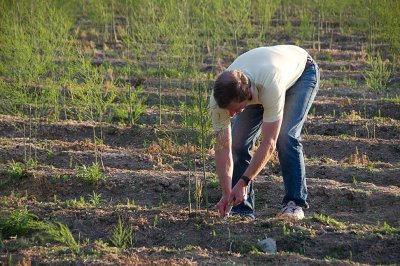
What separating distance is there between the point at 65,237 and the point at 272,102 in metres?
1.64

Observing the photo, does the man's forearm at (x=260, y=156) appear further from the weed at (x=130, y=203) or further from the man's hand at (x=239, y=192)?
the weed at (x=130, y=203)

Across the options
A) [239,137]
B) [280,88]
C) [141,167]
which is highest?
[280,88]

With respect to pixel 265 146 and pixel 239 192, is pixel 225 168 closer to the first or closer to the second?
pixel 239 192

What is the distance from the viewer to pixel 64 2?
51.8 ft

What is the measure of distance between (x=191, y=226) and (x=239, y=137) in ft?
2.37

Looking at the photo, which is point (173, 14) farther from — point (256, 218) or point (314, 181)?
point (256, 218)

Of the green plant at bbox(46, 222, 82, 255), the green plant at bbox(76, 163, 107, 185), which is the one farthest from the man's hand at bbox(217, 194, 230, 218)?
the green plant at bbox(76, 163, 107, 185)

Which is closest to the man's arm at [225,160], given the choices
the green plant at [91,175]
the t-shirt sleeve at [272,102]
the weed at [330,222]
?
the t-shirt sleeve at [272,102]

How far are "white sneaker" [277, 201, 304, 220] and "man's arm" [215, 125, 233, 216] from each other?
61 cm

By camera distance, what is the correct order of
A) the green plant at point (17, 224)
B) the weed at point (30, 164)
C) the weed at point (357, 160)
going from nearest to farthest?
the green plant at point (17, 224)
the weed at point (30, 164)
the weed at point (357, 160)

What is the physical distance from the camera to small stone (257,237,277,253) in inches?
214

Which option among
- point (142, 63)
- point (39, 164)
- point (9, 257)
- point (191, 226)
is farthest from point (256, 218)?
point (142, 63)

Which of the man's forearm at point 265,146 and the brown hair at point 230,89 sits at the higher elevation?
the brown hair at point 230,89

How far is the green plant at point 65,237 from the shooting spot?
212 inches
